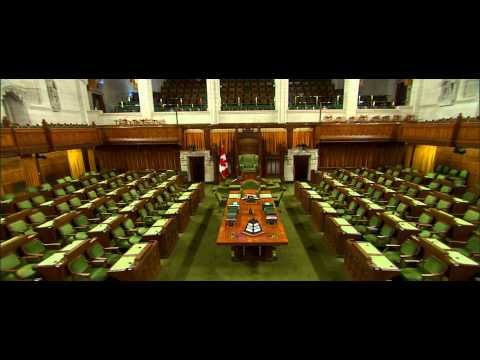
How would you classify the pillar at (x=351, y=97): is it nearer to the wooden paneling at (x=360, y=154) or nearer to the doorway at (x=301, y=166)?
the wooden paneling at (x=360, y=154)

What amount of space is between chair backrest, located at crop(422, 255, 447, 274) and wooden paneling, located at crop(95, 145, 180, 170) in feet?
41.2

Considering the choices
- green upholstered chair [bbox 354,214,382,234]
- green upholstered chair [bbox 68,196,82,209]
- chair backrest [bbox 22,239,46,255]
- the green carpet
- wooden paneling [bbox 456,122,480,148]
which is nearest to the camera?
chair backrest [bbox 22,239,46,255]

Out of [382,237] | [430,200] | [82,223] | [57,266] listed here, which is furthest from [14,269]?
[430,200]

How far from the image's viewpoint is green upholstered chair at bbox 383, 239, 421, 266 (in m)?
5.09

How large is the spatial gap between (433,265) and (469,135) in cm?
747

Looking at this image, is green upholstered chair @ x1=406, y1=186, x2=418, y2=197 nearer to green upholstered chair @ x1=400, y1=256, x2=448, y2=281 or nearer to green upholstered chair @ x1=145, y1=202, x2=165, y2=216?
green upholstered chair @ x1=400, y1=256, x2=448, y2=281

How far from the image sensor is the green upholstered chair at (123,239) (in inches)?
237

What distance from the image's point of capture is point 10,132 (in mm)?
7988

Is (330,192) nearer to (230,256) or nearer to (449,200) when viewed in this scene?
(449,200)

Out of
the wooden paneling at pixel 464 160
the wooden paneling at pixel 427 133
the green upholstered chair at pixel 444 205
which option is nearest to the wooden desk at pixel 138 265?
the green upholstered chair at pixel 444 205

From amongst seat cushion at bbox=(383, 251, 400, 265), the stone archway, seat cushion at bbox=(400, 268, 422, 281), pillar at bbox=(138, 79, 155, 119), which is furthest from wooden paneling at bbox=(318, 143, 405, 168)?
the stone archway

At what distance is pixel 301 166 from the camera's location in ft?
48.5

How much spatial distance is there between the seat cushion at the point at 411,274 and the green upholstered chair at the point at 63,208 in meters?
9.72

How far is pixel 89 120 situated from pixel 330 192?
1513 cm
